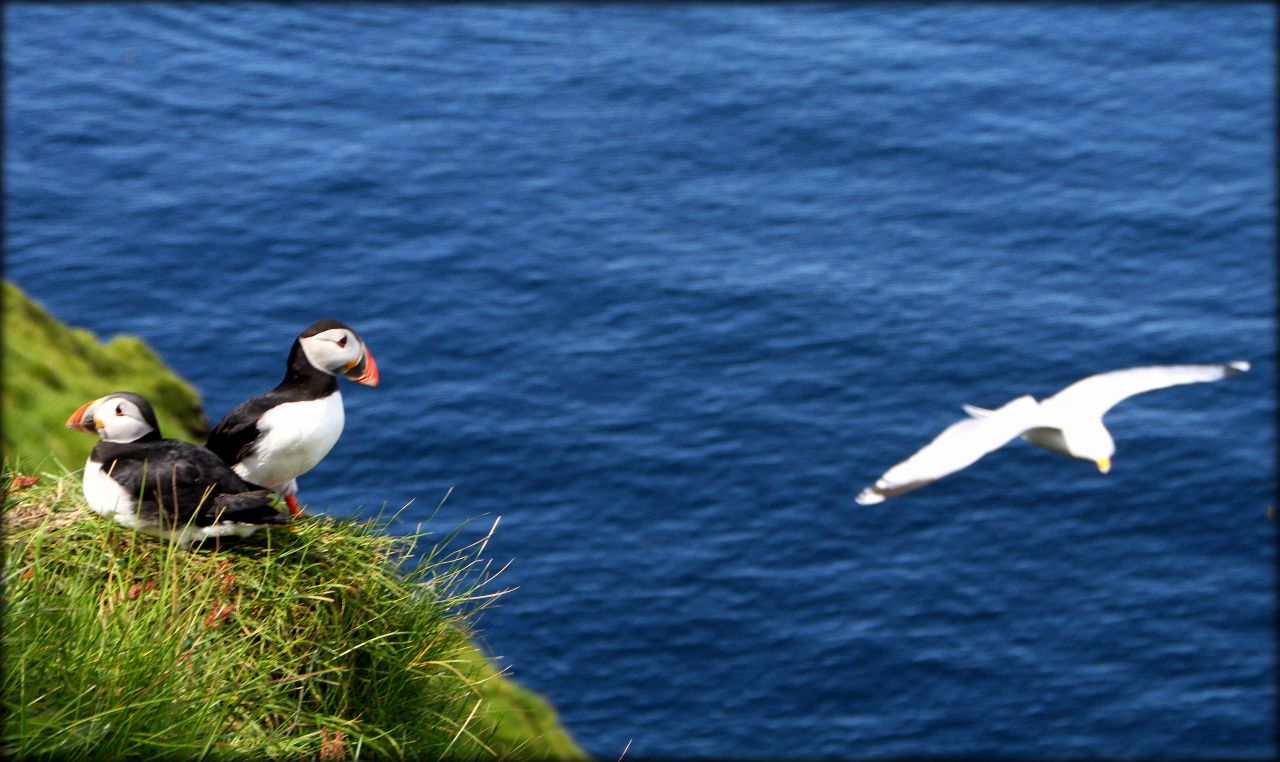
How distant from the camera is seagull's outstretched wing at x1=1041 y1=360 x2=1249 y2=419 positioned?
2020 centimetres

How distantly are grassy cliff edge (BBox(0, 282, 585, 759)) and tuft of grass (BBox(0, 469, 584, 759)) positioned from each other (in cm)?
1

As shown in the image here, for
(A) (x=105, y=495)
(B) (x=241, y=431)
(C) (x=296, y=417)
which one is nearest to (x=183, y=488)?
(A) (x=105, y=495)

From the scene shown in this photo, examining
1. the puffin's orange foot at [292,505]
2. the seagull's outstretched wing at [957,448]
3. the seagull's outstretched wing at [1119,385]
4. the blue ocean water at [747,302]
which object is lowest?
the puffin's orange foot at [292,505]

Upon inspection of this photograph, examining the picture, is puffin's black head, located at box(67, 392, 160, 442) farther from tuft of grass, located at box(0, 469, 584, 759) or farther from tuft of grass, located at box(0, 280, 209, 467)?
tuft of grass, located at box(0, 280, 209, 467)

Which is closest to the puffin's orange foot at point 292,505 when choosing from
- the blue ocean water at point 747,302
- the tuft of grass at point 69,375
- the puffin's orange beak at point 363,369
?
the puffin's orange beak at point 363,369

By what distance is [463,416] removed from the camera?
3091 inches

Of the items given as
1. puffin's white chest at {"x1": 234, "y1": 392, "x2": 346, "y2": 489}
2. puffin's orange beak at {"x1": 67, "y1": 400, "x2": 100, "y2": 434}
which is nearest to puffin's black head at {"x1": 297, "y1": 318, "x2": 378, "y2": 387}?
puffin's white chest at {"x1": 234, "y1": 392, "x2": 346, "y2": 489}

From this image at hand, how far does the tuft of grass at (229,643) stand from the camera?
930cm

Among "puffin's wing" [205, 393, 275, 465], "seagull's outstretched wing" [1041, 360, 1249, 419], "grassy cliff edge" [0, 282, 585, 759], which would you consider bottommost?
"grassy cliff edge" [0, 282, 585, 759]

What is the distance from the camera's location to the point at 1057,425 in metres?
20.1

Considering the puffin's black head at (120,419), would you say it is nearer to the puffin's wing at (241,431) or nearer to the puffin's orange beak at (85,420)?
the puffin's orange beak at (85,420)

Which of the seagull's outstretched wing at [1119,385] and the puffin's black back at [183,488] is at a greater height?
the seagull's outstretched wing at [1119,385]

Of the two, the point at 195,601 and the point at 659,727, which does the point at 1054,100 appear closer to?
the point at 659,727

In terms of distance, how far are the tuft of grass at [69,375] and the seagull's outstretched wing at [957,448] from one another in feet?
105
